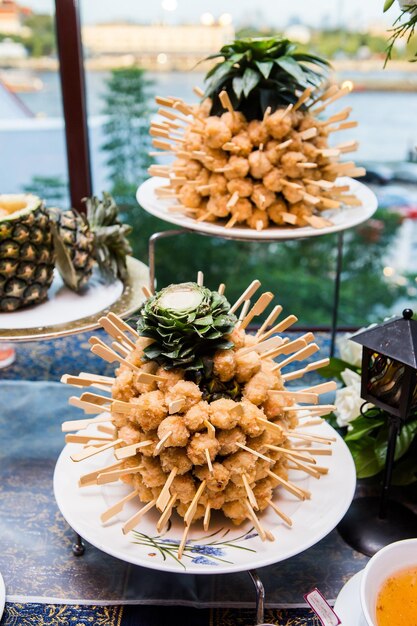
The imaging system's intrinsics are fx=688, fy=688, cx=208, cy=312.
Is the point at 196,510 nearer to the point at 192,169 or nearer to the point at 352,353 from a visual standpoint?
the point at 352,353

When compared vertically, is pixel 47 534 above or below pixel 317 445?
below

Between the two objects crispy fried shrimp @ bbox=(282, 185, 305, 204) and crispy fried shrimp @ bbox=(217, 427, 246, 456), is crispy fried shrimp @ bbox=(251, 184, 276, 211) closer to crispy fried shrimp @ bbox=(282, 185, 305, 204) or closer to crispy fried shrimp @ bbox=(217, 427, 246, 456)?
crispy fried shrimp @ bbox=(282, 185, 305, 204)

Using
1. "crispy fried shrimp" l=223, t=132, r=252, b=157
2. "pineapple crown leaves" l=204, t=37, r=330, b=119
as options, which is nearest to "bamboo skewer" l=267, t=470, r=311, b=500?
"crispy fried shrimp" l=223, t=132, r=252, b=157

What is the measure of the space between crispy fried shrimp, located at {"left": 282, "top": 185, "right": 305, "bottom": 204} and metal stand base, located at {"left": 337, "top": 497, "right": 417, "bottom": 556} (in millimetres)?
702

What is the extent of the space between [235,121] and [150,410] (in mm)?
776

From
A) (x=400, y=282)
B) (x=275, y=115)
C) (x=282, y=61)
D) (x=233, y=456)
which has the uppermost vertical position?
(x=282, y=61)

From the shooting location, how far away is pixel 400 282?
3385mm

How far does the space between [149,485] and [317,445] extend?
409 mm

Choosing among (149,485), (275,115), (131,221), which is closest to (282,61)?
(275,115)

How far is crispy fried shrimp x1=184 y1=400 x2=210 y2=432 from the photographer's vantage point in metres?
1.17

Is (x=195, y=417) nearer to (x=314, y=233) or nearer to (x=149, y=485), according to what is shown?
(x=149, y=485)

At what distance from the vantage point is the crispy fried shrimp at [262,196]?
5.25 feet

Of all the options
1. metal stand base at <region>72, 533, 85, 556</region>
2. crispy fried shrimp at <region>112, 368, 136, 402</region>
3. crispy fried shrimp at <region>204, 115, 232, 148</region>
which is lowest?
metal stand base at <region>72, 533, 85, 556</region>

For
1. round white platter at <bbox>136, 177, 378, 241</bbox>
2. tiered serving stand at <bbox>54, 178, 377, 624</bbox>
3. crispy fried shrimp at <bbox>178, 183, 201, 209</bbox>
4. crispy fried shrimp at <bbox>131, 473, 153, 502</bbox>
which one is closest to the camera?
tiered serving stand at <bbox>54, 178, 377, 624</bbox>
